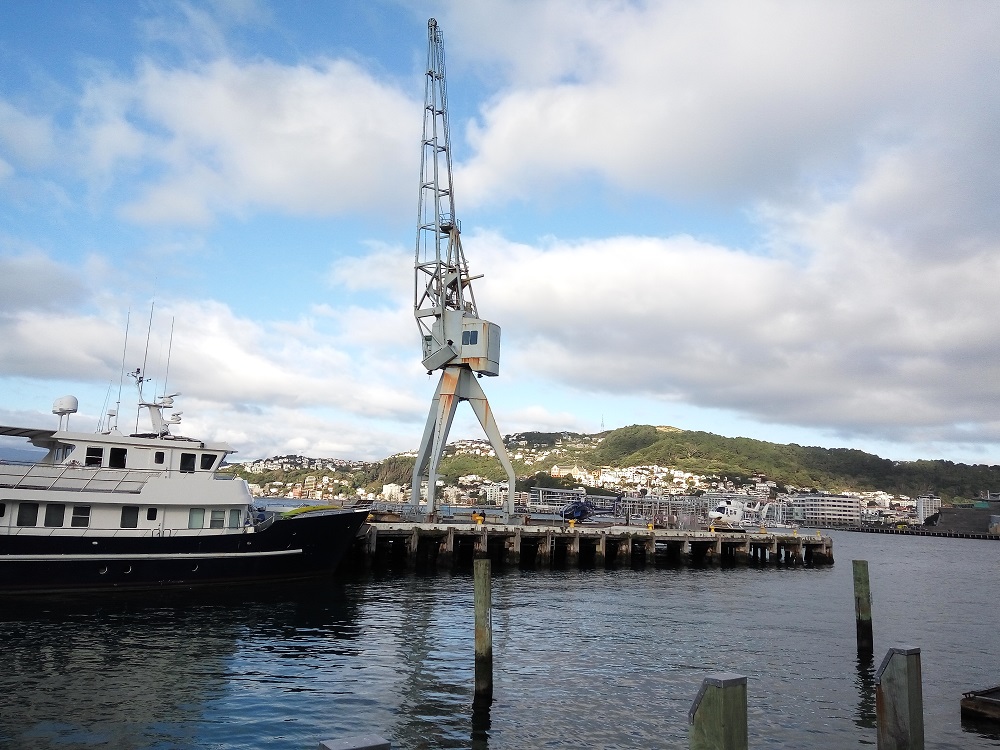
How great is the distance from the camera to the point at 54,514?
28.6 metres

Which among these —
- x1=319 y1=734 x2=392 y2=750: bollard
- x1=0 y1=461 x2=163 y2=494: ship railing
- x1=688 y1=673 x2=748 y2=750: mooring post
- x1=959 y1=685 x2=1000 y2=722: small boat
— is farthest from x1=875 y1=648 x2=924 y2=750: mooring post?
x1=0 y1=461 x2=163 y2=494: ship railing

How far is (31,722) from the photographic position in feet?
49.3

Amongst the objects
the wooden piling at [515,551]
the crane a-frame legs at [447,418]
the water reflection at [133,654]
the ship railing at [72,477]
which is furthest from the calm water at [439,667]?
the crane a-frame legs at [447,418]

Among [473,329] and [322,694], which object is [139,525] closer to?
[322,694]

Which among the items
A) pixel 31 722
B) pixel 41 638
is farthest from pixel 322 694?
pixel 41 638

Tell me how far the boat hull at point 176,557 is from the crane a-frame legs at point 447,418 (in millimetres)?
15728

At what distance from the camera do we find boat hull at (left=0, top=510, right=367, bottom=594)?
1094 inches

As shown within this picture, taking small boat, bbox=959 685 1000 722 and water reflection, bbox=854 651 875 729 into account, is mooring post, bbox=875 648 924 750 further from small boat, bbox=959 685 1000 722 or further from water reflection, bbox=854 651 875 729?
small boat, bbox=959 685 1000 722

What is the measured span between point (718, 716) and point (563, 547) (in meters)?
44.0

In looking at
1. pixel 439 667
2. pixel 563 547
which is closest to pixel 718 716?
pixel 439 667

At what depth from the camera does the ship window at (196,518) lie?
31000 millimetres

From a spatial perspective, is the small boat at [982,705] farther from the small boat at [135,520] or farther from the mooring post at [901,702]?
the small boat at [135,520]

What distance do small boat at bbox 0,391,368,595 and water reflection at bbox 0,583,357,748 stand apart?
942 mm

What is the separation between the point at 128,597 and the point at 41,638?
7.12 metres
